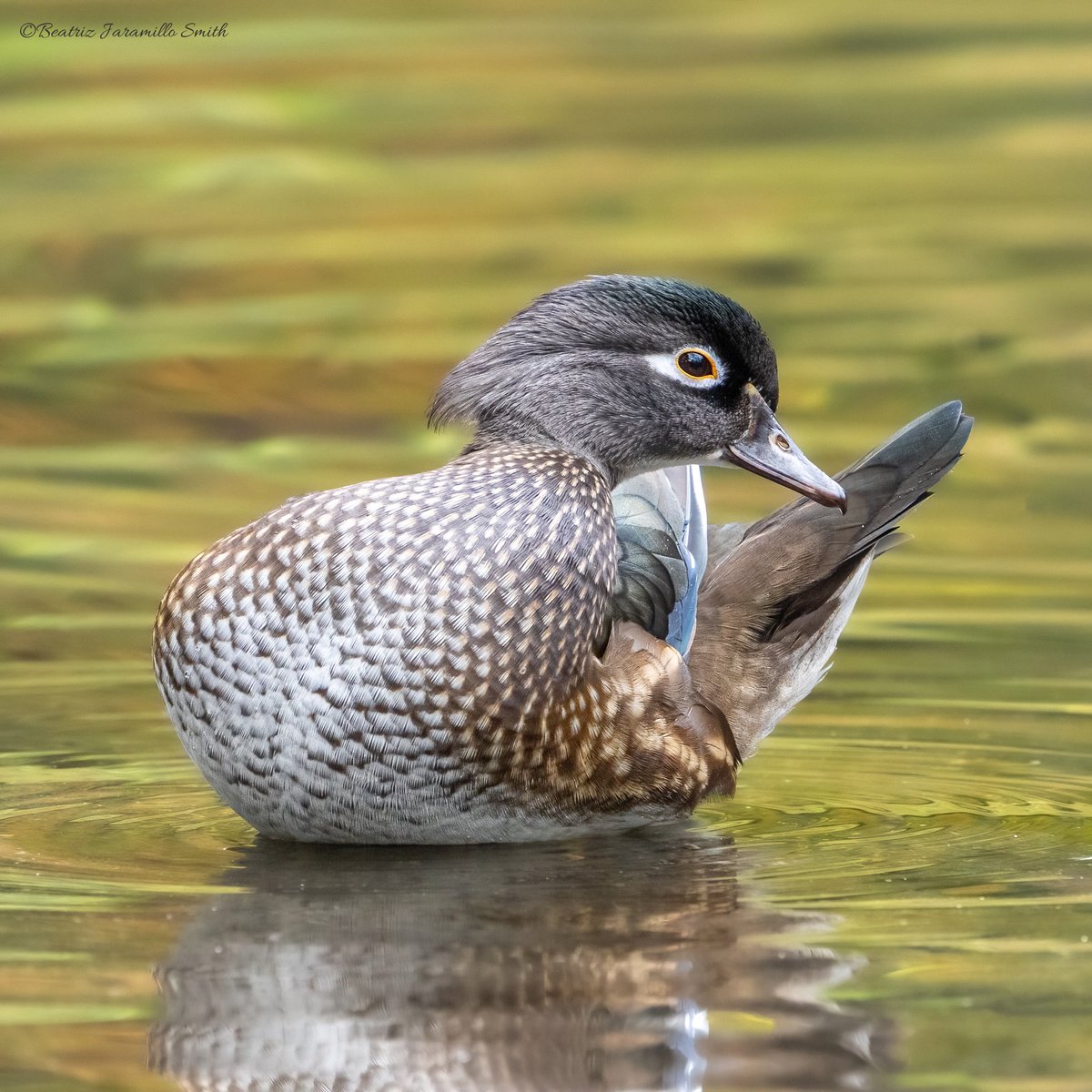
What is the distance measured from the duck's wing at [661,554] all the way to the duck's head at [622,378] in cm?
28

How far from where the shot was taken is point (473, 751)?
18.3 ft

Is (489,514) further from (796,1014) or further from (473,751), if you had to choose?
(796,1014)

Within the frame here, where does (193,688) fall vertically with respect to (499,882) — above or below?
above

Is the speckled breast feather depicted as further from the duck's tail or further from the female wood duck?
the duck's tail

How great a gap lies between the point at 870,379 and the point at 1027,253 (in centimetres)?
213

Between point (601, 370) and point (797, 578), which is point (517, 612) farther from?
point (797, 578)

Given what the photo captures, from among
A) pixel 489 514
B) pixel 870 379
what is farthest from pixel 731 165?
pixel 489 514

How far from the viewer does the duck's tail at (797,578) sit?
263 inches

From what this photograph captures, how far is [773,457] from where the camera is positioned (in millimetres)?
6266

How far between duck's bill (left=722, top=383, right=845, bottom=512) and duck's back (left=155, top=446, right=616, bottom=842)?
2.12 feet

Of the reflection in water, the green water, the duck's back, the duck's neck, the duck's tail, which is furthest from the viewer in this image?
the duck's tail

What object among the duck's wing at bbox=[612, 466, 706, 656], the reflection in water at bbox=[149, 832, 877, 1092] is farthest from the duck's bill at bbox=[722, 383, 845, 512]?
the reflection in water at bbox=[149, 832, 877, 1092]

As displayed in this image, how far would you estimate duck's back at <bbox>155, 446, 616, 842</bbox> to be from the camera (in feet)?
18.0

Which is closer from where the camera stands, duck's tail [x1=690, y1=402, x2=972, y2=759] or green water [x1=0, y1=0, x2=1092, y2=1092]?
green water [x1=0, y1=0, x2=1092, y2=1092]
